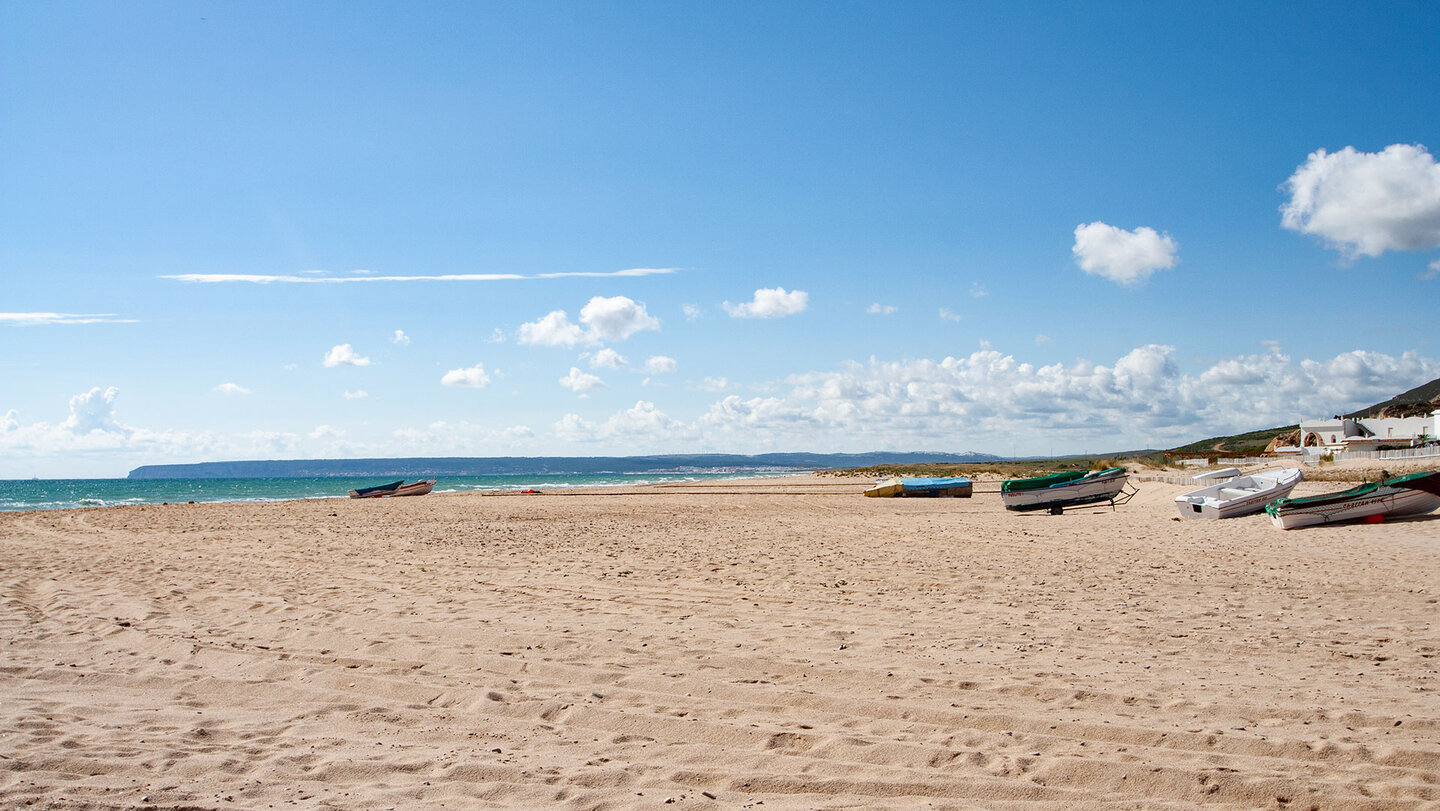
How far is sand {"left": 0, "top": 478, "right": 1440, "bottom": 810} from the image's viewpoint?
451cm

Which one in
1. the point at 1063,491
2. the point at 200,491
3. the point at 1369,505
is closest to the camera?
the point at 1369,505

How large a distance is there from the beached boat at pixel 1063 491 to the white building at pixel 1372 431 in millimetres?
46351

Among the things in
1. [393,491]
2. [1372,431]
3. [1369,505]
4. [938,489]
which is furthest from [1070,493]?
[1372,431]

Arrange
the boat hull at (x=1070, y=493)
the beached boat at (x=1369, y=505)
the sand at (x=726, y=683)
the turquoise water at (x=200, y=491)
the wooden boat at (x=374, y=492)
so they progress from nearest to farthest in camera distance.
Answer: the sand at (x=726, y=683) < the beached boat at (x=1369, y=505) < the boat hull at (x=1070, y=493) < the wooden boat at (x=374, y=492) < the turquoise water at (x=200, y=491)

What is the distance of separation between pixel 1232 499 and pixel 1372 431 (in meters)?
63.2

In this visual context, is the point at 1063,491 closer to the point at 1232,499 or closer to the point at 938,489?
the point at 1232,499

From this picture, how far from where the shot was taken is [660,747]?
16.9ft

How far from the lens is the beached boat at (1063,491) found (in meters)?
26.7

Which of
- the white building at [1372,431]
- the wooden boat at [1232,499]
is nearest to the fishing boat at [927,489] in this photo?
the wooden boat at [1232,499]

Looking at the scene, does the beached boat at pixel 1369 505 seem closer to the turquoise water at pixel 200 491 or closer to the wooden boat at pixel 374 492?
the wooden boat at pixel 374 492

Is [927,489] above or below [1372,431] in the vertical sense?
below

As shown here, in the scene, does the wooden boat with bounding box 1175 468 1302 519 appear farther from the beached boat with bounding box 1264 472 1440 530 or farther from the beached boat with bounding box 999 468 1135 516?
the beached boat with bounding box 999 468 1135 516

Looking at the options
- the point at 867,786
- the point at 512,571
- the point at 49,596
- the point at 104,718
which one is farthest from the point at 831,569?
the point at 49,596

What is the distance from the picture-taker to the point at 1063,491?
2678 cm
